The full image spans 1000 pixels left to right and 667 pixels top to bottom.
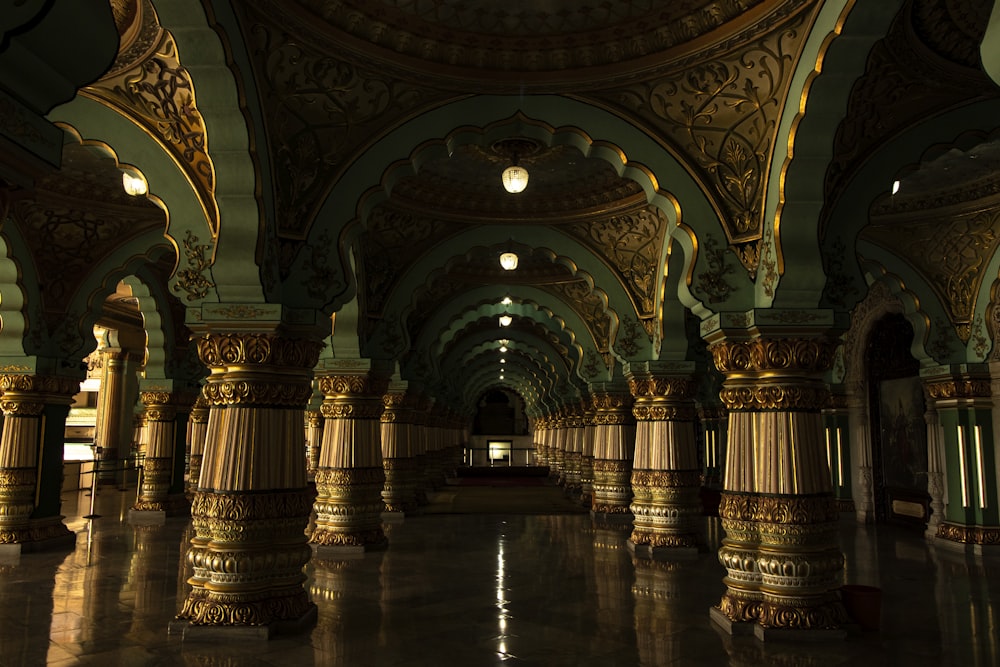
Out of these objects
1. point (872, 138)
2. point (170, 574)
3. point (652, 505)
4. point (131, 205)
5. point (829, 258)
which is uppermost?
point (131, 205)

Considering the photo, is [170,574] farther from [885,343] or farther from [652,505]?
[885,343]

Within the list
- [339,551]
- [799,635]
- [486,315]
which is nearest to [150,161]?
[339,551]

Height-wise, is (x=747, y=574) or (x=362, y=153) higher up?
(x=362, y=153)

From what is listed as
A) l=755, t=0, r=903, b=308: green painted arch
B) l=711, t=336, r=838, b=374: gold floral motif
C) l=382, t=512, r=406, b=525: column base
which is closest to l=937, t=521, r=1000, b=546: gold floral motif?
l=711, t=336, r=838, b=374: gold floral motif

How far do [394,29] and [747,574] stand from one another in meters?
6.04

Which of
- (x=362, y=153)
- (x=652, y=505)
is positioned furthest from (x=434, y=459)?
(x=362, y=153)

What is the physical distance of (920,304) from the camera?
39.4 ft

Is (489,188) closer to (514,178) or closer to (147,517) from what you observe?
(514,178)

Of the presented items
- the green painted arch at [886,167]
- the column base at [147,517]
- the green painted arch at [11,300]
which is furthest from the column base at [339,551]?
the green painted arch at [886,167]

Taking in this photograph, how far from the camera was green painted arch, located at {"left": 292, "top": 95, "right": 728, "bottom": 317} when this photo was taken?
24.5 ft

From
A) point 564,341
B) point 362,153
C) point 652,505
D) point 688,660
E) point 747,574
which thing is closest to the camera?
point 688,660

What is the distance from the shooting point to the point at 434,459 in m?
25.7

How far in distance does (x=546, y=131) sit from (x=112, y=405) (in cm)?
1901

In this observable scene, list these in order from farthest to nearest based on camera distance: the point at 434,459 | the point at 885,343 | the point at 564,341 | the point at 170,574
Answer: the point at 434,459, the point at 564,341, the point at 885,343, the point at 170,574
